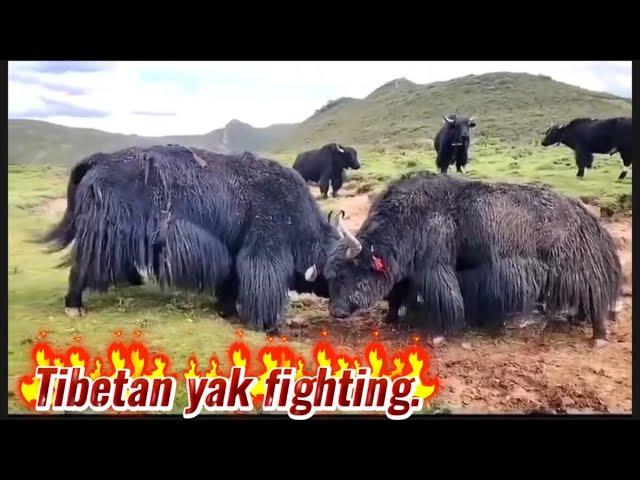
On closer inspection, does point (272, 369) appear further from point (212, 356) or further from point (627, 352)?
point (627, 352)

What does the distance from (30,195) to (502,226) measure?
380 cm

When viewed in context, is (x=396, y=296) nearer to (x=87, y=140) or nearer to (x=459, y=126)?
(x=459, y=126)

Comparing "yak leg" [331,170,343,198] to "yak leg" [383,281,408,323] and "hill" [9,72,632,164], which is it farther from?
"yak leg" [383,281,408,323]

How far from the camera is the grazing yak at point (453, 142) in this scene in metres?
6.46

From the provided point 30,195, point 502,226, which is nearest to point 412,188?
point 502,226

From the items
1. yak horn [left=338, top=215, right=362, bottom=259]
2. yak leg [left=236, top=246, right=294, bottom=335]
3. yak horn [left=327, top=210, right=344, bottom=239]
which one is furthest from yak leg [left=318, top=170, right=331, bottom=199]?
yak leg [left=236, top=246, right=294, bottom=335]

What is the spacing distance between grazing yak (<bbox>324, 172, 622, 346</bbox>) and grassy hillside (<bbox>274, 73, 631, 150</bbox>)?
0.56 m

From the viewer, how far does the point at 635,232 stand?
5902 mm

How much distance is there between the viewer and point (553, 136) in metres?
6.37

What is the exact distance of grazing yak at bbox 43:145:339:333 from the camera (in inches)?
244

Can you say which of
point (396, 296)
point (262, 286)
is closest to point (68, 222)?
point (262, 286)

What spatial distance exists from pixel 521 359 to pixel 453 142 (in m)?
1.90

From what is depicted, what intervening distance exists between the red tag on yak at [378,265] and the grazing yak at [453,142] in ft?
3.25

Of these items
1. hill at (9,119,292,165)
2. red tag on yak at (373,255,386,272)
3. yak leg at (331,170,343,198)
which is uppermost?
hill at (9,119,292,165)
